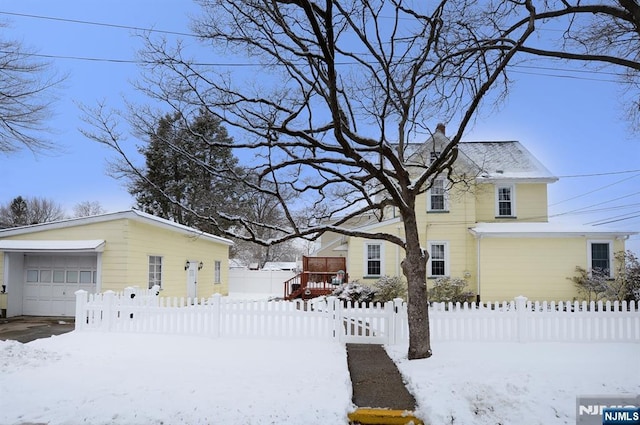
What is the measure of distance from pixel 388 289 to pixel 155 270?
29.6ft

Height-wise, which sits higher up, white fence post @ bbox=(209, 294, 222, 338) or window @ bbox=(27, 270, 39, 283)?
window @ bbox=(27, 270, 39, 283)

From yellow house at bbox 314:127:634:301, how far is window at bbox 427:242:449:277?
4 cm

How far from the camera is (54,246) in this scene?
584 inches

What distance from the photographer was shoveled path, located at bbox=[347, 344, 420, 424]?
5.74 m

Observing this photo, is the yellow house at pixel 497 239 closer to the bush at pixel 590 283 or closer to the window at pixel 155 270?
the bush at pixel 590 283

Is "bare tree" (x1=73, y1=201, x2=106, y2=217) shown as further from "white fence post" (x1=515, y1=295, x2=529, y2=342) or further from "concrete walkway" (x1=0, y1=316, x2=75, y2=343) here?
"white fence post" (x1=515, y1=295, x2=529, y2=342)

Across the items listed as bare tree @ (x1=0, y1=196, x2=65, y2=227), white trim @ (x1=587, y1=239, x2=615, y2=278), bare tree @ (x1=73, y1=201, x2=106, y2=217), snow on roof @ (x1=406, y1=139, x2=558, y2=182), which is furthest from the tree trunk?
bare tree @ (x1=73, y1=201, x2=106, y2=217)

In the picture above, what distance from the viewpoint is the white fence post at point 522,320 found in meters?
9.72

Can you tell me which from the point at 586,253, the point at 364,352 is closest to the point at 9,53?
the point at 364,352

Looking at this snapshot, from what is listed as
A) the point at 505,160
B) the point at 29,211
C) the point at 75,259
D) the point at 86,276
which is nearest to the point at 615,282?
the point at 505,160

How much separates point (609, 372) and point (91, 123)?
1082 cm

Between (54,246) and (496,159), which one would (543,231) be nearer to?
(496,159)

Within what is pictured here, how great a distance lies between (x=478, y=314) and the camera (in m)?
9.87

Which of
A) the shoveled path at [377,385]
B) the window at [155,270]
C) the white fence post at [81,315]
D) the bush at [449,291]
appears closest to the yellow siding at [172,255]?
the window at [155,270]
